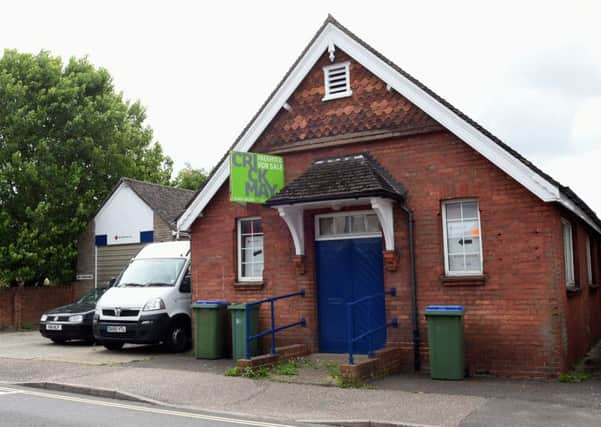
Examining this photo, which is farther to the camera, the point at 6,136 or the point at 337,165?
the point at 6,136

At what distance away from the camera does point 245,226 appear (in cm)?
1467

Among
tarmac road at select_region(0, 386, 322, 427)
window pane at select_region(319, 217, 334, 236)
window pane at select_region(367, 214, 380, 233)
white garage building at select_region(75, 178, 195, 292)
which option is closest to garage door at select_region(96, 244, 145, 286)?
white garage building at select_region(75, 178, 195, 292)

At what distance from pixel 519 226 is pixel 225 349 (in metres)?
6.44

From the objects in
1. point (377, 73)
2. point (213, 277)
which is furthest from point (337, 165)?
point (213, 277)

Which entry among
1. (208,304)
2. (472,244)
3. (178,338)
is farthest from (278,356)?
(472,244)

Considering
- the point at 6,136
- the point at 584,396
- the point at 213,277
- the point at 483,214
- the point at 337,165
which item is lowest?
the point at 584,396

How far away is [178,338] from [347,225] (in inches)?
189

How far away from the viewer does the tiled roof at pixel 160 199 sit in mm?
24297

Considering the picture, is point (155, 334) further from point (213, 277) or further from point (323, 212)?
point (323, 212)

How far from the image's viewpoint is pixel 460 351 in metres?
11.0

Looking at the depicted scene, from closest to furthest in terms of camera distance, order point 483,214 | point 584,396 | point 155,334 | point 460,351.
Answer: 1. point 584,396
2. point 460,351
3. point 483,214
4. point 155,334

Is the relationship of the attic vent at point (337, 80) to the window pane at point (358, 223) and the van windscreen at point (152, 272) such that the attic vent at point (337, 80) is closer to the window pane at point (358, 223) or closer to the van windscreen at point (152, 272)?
the window pane at point (358, 223)

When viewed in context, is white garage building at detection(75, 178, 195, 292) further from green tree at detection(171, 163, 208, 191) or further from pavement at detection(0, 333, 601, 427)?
green tree at detection(171, 163, 208, 191)

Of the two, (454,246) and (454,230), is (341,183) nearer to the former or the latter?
(454,230)
